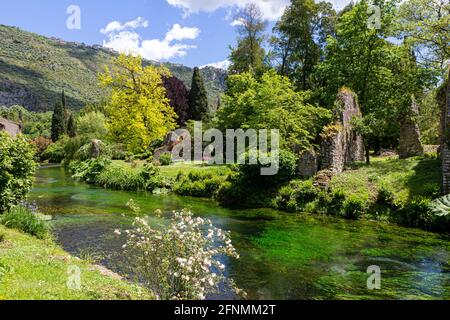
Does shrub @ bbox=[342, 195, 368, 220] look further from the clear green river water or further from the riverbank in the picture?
the clear green river water

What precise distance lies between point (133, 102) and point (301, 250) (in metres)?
23.8

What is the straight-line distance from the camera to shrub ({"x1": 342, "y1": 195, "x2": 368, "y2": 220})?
19.2 meters

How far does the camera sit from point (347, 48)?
105 ft

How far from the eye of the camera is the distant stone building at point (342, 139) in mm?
22984

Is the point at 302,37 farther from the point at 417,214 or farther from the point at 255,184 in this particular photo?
the point at 417,214

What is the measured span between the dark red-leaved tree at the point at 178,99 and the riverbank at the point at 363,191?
2938cm

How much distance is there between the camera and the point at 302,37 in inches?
1582

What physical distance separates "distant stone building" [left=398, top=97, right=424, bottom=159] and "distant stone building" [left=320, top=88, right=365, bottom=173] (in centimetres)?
308

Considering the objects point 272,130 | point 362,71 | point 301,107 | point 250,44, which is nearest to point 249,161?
point 272,130

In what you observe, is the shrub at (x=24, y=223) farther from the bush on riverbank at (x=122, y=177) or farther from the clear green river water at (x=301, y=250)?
the bush on riverbank at (x=122, y=177)

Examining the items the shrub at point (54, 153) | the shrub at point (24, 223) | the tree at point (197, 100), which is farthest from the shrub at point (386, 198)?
the shrub at point (54, 153)

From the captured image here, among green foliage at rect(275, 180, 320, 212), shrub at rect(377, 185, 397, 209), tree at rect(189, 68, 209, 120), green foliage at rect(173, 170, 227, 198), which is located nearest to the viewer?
shrub at rect(377, 185, 397, 209)

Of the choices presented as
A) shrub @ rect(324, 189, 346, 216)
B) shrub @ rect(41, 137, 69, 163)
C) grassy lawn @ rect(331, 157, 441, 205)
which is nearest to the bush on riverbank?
shrub @ rect(324, 189, 346, 216)

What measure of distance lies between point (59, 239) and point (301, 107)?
20242mm
